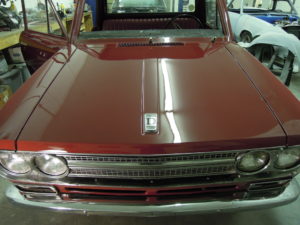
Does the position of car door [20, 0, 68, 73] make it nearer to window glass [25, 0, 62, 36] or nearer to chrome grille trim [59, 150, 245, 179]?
window glass [25, 0, 62, 36]

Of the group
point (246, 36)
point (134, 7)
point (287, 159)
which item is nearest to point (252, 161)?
point (287, 159)

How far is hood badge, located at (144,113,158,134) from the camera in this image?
1.10m

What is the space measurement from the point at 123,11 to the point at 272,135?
255 cm

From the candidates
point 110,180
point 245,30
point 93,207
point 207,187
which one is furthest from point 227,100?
point 245,30

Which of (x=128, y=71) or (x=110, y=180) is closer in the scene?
(x=110, y=180)

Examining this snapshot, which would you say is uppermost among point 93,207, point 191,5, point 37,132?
point 191,5

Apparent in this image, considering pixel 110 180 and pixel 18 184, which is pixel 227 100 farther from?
pixel 18 184

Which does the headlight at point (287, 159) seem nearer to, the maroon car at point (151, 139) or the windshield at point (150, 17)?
the maroon car at point (151, 139)

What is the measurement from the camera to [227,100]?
1270 millimetres

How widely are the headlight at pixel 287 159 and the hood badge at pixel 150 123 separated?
57 cm

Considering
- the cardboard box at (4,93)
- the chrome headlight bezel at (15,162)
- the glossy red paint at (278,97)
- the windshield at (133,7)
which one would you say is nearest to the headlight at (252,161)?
the glossy red paint at (278,97)

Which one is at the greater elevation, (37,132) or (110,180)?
(37,132)

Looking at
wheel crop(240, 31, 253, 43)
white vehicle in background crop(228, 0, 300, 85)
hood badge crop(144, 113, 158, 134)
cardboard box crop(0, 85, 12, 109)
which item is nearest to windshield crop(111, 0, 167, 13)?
white vehicle in background crop(228, 0, 300, 85)

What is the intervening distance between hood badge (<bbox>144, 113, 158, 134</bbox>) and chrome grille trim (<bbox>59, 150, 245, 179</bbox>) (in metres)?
0.11
